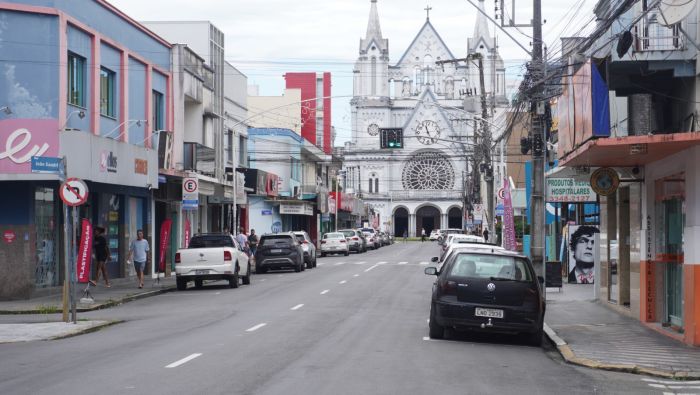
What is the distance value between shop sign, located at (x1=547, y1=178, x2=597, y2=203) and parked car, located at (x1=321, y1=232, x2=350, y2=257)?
3291cm

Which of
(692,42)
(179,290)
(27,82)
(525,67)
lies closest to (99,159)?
(27,82)

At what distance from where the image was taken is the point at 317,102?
300ft

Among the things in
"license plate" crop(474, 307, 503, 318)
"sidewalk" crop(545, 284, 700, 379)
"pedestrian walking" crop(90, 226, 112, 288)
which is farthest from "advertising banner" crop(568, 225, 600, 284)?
"license plate" crop(474, 307, 503, 318)

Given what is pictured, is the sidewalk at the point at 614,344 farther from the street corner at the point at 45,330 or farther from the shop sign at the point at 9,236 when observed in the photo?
the shop sign at the point at 9,236

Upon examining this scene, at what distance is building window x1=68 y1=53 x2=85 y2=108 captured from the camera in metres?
28.0

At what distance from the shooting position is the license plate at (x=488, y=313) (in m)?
15.9

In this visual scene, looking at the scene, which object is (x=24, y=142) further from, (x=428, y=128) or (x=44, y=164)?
(x=428, y=128)

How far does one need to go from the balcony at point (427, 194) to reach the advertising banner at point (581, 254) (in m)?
94.2

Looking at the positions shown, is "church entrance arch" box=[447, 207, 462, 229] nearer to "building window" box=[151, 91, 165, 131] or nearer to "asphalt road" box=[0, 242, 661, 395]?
"building window" box=[151, 91, 165, 131]

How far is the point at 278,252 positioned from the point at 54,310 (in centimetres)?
1776

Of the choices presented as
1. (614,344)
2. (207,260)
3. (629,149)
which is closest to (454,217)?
(207,260)

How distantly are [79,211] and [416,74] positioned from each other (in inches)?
4384

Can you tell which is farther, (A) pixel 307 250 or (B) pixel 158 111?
(A) pixel 307 250

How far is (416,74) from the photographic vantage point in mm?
138250
